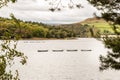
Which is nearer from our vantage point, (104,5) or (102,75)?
(104,5)

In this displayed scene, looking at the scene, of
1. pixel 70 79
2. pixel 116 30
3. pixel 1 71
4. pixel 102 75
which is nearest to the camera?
pixel 1 71

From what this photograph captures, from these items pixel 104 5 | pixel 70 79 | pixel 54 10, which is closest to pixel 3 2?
pixel 54 10

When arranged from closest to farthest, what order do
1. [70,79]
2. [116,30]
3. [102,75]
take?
[116,30]
[70,79]
[102,75]

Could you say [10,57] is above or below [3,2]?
below

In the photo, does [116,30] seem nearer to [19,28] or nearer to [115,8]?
[115,8]

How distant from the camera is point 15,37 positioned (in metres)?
7.18

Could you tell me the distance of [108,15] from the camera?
18219 mm

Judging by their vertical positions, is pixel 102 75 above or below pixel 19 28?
below

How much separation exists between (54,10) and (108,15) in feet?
31.0

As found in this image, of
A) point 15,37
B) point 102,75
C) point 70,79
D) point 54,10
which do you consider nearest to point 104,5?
point 54,10

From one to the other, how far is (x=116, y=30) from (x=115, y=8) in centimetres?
114

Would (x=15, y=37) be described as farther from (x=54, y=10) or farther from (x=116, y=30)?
(x=116, y=30)

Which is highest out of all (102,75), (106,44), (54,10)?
(54,10)

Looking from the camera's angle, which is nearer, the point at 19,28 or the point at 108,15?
the point at 19,28
